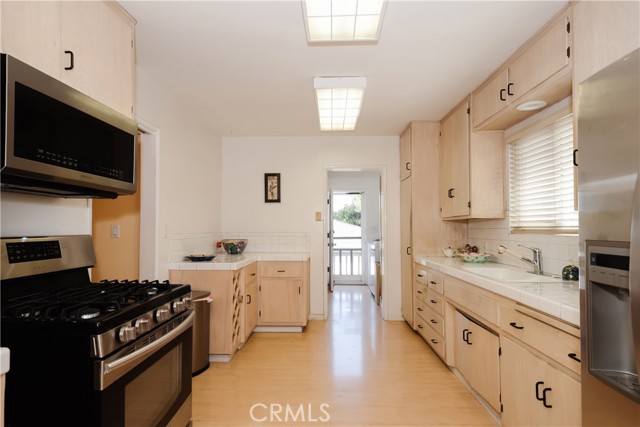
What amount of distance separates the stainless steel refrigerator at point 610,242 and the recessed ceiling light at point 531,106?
1.18 m

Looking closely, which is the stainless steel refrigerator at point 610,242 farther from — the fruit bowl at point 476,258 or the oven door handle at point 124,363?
the fruit bowl at point 476,258

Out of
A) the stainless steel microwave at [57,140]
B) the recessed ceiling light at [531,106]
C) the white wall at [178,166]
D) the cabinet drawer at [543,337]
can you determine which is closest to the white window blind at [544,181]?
the recessed ceiling light at [531,106]

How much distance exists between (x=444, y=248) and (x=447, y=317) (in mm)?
1157

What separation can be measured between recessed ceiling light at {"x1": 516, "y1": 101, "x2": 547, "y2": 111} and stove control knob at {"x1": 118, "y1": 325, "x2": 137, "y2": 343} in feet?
8.55

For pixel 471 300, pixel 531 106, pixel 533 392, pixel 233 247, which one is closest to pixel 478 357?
pixel 471 300

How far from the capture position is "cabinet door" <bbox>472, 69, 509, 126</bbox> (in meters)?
2.45

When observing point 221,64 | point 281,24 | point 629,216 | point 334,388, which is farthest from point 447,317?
point 221,64

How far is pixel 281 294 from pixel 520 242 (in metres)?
2.46

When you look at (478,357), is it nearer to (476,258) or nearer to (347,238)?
(476,258)

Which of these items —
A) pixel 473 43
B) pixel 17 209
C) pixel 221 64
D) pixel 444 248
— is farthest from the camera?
pixel 444 248

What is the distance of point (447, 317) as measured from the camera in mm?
→ 2766

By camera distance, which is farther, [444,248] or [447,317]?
[444,248]

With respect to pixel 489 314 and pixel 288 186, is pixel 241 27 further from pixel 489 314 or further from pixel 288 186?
pixel 288 186

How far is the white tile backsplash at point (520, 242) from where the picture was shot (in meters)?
2.23
